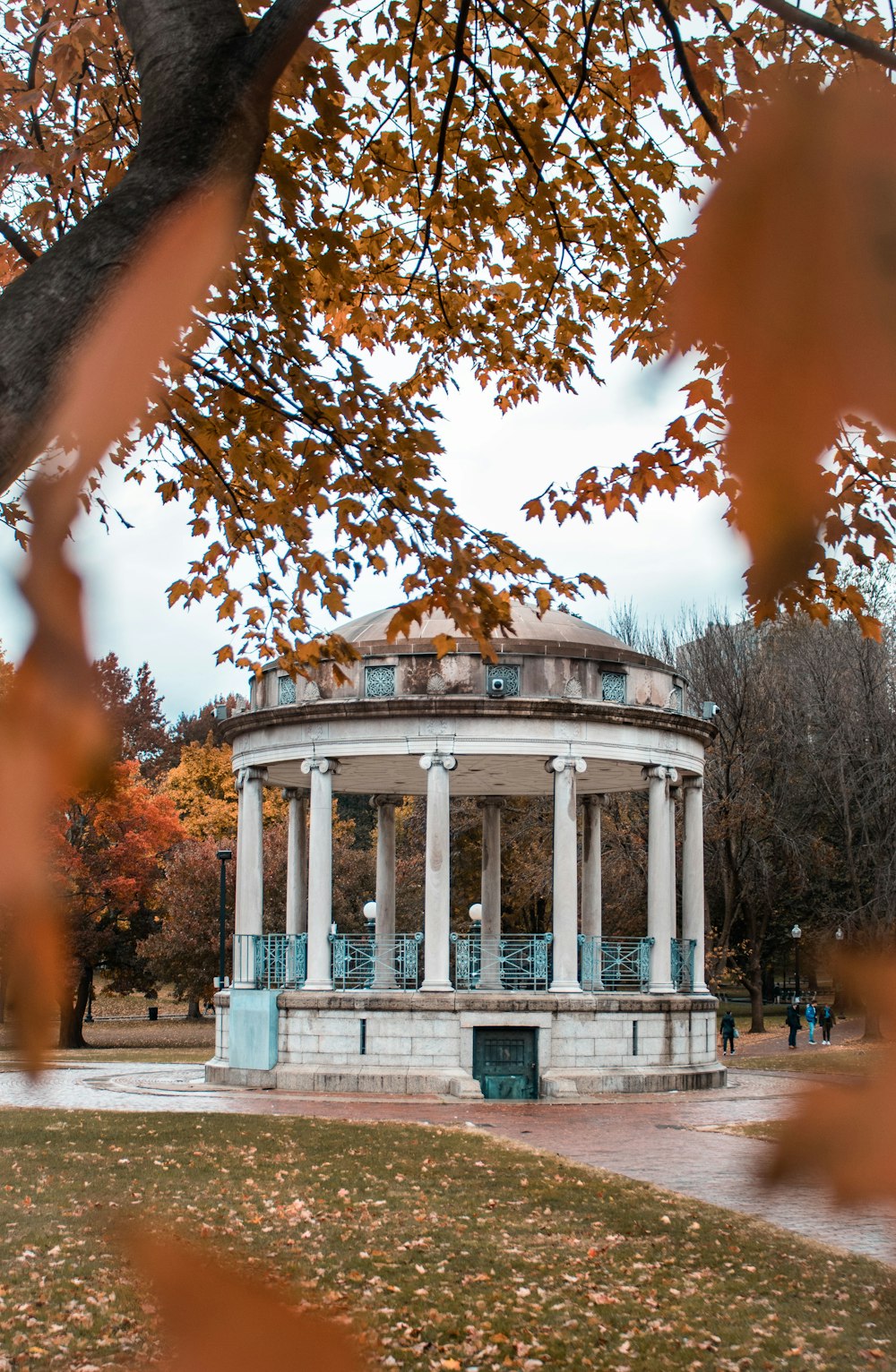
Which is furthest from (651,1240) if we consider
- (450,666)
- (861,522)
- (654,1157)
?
(450,666)

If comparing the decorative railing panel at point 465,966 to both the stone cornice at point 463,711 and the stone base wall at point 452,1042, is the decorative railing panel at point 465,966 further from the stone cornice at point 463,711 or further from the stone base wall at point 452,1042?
the stone cornice at point 463,711

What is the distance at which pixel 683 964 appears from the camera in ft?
79.3

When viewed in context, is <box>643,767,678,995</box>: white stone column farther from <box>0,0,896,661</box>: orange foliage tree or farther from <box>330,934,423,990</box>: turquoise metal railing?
<box>0,0,896,661</box>: orange foliage tree

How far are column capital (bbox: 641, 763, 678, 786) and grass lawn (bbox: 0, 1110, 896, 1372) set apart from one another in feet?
33.4

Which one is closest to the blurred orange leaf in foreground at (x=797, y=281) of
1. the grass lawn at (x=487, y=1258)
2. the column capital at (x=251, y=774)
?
the grass lawn at (x=487, y=1258)

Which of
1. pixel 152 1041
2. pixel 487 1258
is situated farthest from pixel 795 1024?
pixel 152 1041

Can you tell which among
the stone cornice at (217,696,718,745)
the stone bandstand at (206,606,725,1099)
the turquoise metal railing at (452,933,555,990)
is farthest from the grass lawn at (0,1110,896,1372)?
the turquoise metal railing at (452,933,555,990)

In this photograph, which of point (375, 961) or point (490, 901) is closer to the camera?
point (375, 961)

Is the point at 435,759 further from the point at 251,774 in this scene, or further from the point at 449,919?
the point at 251,774

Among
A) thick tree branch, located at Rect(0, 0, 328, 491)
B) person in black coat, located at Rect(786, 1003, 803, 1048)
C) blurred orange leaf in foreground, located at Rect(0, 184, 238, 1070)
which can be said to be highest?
thick tree branch, located at Rect(0, 0, 328, 491)

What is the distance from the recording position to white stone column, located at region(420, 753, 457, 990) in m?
21.4

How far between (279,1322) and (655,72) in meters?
5.64

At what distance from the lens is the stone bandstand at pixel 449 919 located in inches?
819

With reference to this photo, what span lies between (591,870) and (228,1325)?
26.5 meters
